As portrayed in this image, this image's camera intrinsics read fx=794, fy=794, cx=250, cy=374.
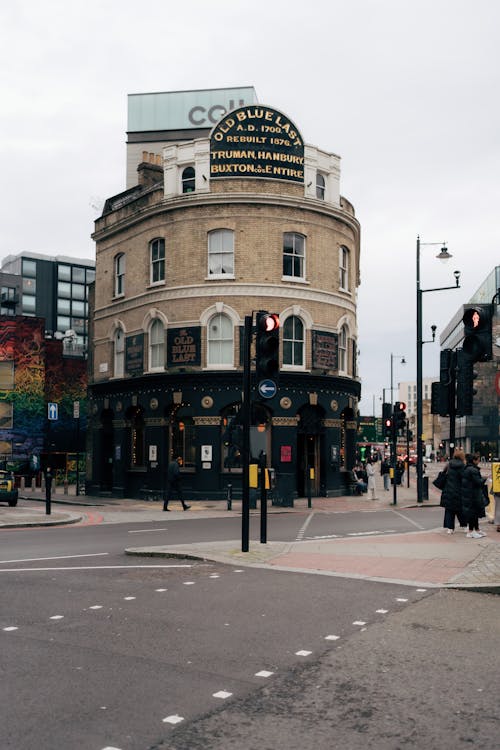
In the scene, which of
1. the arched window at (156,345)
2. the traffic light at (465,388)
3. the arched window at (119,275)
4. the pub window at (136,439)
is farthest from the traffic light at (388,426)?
the traffic light at (465,388)

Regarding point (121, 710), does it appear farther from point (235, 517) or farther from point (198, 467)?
point (198, 467)

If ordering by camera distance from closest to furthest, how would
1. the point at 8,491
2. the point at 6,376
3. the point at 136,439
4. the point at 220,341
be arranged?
the point at 8,491 → the point at 220,341 → the point at 136,439 → the point at 6,376

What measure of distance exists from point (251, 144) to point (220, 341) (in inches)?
311

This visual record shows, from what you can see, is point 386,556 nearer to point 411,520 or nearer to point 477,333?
point 477,333

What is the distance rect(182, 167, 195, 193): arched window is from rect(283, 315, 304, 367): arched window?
264 inches

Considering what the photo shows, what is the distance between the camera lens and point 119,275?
117 feet

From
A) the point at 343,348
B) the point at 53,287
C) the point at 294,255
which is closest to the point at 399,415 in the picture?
the point at 343,348

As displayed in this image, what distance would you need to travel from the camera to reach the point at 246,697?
5.66 meters

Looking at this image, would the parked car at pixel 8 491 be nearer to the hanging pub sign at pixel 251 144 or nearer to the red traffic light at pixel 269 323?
the hanging pub sign at pixel 251 144

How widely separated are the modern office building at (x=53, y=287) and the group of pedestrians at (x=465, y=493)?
100898 mm

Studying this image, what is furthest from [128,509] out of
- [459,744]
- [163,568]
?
[459,744]

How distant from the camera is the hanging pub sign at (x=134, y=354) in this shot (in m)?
A: 33.0

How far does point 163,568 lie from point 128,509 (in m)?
15.9

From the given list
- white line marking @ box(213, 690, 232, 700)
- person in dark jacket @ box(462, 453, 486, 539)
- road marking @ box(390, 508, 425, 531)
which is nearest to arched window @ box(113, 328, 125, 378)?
road marking @ box(390, 508, 425, 531)
